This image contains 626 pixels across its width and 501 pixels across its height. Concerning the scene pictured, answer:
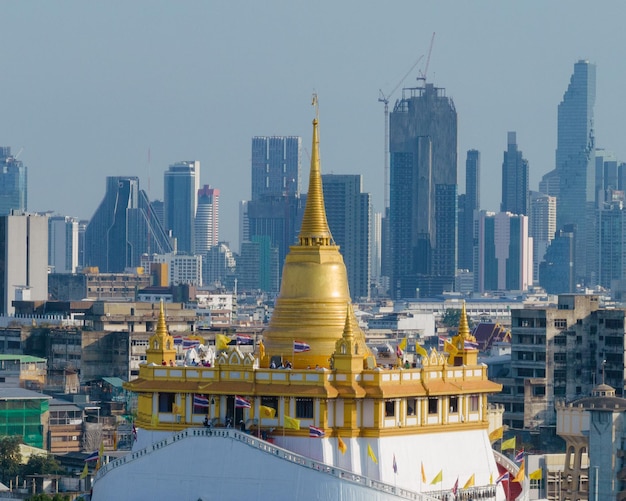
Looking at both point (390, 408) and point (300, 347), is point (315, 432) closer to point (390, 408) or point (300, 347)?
point (390, 408)

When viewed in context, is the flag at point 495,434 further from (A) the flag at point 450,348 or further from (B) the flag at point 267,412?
(B) the flag at point 267,412

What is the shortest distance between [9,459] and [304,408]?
41475mm

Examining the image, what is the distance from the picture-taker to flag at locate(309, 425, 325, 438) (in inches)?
3782

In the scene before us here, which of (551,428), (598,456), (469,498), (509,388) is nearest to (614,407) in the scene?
(598,456)

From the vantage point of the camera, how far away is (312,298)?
3974 inches

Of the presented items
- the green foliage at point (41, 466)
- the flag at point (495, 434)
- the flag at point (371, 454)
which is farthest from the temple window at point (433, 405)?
the green foliage at point (41, 466)

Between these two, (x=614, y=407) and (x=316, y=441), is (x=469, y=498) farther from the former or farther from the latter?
(x=614, y=407)

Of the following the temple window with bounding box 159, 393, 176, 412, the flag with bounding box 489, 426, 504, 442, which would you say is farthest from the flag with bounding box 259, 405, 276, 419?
the flag with bounding box 489, 426, 504, 442

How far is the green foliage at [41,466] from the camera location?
131875mm

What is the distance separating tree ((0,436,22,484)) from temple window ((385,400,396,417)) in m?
35.9

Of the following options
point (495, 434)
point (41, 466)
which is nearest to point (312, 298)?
point (495, 434)

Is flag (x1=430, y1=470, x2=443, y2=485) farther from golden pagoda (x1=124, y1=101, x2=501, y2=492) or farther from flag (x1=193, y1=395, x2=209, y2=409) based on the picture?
flag (x1=193, y1=395, x2=209, y2=409)

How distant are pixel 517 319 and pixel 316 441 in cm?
8216

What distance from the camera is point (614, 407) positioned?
120 m
